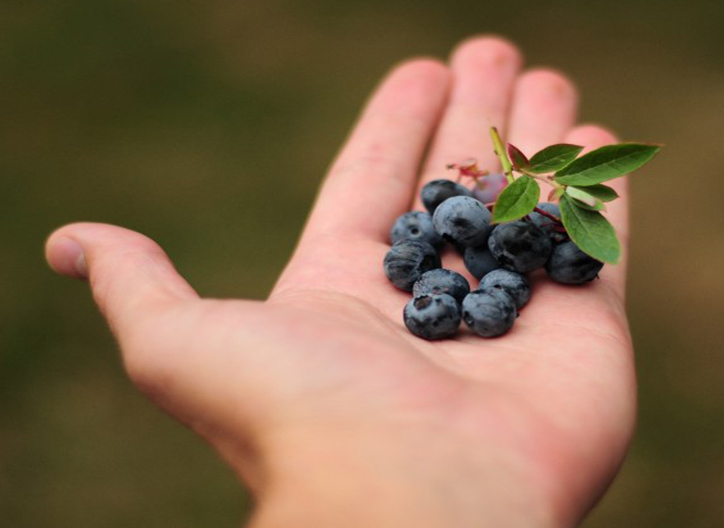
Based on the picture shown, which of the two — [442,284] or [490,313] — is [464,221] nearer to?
[442,284]

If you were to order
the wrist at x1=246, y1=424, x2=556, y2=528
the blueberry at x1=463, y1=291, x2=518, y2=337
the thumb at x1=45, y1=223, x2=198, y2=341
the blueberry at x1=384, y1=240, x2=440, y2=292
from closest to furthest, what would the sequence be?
the wrist at x1=246, y1=424, x2=556, y2=528
the thumb at x1=45, y1=223, x2=198, y2=341
the blueberry at x1=463, y1=291, x2=518, y2=337
the blueberry at x1=384, y1=240, x2=440, y2=292

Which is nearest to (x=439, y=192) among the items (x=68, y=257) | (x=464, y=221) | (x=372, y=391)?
(x=464, y=221)

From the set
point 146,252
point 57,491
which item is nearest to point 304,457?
point 146,252

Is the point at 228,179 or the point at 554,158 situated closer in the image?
the point at 554,158

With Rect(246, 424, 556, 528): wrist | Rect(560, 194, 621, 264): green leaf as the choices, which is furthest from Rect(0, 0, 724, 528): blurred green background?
Rect(246, 424, 556, 528): wrist

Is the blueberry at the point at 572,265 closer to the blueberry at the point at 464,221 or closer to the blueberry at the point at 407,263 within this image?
the blueberry at the point at 464,221

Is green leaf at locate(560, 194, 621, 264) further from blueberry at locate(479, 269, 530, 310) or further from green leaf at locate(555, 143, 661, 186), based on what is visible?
blueberry at locate(479, 269, 530, 310)
